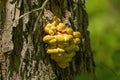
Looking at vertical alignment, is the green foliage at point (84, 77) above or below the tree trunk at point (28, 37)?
below

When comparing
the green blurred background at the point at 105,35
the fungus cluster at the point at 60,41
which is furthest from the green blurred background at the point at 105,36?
the fungus cluster at the point at 60,41

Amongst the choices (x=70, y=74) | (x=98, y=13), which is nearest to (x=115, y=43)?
(x=98, y=13)

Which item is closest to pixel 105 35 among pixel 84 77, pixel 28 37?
pixel 84 77

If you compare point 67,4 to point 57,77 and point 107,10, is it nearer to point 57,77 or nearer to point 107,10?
→ point 57,77

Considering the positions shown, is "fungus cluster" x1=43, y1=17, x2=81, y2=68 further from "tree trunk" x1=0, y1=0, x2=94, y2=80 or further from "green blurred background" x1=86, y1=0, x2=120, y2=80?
"green blurred background" x1=86, y1=0, x2=120, y2=80

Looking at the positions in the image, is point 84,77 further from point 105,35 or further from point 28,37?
point 105,35

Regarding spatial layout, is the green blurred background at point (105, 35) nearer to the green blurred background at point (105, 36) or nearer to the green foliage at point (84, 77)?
the green blurred background at point (105, 36)

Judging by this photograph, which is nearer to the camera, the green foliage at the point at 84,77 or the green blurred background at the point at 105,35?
the green foliage at the point at 84,77
